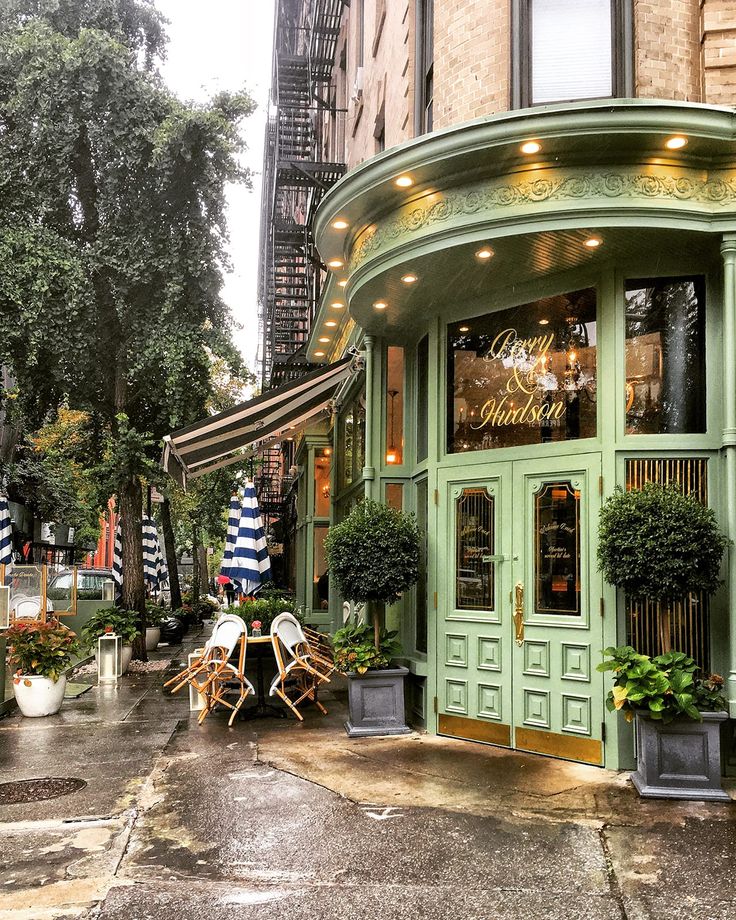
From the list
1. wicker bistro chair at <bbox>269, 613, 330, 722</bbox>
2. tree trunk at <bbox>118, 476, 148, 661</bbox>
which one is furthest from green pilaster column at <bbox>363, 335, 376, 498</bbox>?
tree trunk at <bbox>118, 476, 148, 661</bbox>

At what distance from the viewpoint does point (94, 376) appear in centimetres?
1714

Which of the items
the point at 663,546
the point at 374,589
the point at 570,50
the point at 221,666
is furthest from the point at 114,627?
the point at 570,50

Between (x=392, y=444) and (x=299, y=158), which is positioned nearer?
(x=392, y=444)

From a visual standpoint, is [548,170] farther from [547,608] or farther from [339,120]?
[339,120]

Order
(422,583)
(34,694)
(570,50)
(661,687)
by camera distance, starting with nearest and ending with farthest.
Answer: (661,687) → (570,50) → (422,583) → (34,694)

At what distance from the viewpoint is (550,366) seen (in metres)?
8.02

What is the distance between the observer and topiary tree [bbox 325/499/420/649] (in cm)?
849

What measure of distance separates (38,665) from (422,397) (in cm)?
569

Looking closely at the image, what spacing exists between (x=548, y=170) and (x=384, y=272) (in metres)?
1.85

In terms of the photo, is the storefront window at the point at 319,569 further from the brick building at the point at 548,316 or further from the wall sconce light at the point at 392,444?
the brick building at the point at 548,316

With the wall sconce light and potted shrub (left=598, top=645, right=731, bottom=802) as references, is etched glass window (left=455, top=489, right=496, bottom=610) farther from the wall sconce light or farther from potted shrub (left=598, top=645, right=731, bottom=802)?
potted shrub (left=598, top=645, right=731, bottom=802)

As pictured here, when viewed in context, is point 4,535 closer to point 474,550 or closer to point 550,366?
point 474,550

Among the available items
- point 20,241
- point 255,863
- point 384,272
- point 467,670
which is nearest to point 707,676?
point 467,670

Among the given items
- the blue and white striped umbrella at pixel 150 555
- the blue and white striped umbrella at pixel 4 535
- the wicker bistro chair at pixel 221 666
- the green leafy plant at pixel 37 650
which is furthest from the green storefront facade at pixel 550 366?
the blue and white striped umbrella at pixel 150 555
